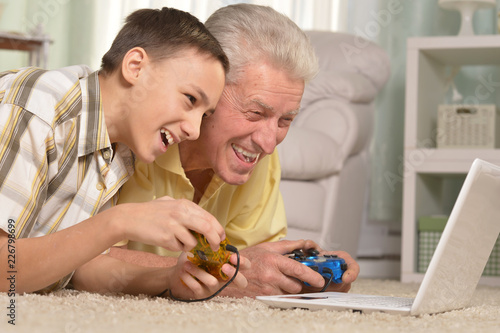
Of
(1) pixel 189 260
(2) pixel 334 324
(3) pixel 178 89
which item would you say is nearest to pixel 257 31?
(3) pixel 178 89

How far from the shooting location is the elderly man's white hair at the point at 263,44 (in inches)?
49.5

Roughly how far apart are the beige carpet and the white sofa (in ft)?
3.59

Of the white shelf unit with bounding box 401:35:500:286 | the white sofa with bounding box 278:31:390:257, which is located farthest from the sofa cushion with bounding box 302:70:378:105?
the white shelf unit with bounding box 401:35:500:286

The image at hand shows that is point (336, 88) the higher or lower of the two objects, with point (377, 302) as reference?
higher

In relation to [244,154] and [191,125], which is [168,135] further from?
[244,154]

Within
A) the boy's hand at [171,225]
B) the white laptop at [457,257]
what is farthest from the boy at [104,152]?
the white laptop at [457,257]

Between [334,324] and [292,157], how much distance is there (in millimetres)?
1228

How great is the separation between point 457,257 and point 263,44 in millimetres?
563

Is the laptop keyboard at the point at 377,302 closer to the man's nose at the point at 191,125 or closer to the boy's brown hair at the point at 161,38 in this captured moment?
the man's nose at the point at 191,125

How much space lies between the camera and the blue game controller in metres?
1.13

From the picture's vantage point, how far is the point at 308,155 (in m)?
2.02

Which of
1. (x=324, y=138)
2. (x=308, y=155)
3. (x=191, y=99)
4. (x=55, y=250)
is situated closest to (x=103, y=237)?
(x=55, y=250)

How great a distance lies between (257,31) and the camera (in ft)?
4.17

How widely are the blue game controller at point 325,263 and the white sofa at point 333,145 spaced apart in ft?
2.59
